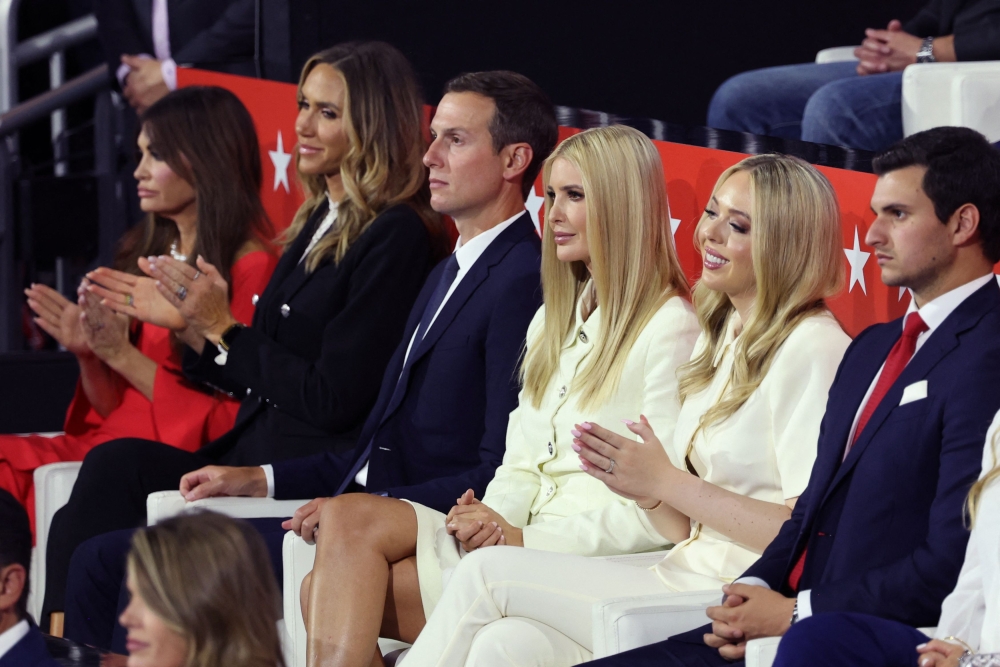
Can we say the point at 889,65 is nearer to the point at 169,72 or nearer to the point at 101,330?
the point at 101,330

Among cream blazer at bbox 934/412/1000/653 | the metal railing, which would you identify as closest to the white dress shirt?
cream blazer at bbox 934/412/1000/653

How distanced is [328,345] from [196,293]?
46cm

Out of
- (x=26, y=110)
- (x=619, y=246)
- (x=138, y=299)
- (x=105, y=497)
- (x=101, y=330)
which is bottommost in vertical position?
(x=105, y=497)

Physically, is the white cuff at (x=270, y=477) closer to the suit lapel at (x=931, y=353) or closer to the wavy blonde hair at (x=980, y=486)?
the suit lapel at (x=931, y=353)

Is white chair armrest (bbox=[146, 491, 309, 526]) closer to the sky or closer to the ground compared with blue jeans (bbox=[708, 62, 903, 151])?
closer to the ground

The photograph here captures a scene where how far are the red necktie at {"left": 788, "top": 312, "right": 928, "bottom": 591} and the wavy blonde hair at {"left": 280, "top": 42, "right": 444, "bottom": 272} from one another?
5.30ft

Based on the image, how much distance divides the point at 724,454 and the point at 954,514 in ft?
1.85

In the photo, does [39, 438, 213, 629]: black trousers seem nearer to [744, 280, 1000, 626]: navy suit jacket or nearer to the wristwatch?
[744, 280, 1000, 626]: navy suit jacket

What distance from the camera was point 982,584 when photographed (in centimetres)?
225

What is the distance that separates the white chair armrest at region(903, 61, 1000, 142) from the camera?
355 cm

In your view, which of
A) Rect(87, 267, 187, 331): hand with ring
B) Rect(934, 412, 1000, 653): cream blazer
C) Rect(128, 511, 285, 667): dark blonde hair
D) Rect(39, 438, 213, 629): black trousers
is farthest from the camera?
Rect(87, 267, 187, 331): hand with ring

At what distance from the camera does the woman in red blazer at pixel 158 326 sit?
4387 mm

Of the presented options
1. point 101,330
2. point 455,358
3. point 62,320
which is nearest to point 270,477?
point 455,358

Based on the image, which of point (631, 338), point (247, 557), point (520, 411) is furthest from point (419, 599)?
point (247, 557)
